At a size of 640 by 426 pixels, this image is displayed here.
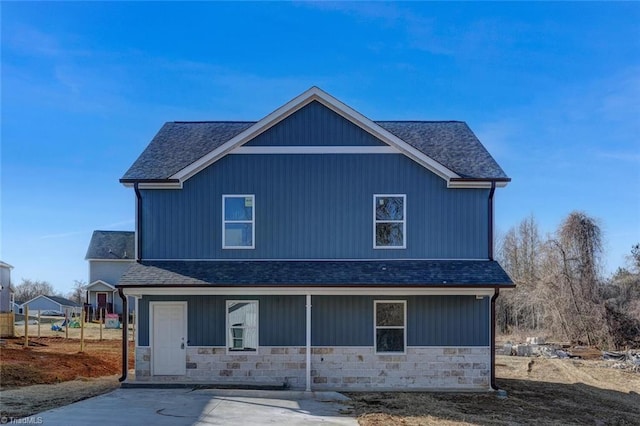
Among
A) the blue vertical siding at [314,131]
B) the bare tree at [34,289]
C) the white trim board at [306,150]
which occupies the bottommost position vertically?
the bare tree at [34,289]

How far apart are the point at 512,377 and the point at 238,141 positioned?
11.7m

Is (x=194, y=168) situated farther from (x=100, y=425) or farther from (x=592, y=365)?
(x=592, y=365)

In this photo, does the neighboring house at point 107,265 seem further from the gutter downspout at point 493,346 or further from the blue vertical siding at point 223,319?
the gutter downspout at point 493,346

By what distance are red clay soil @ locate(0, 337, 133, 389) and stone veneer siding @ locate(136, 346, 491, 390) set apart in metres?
3.69

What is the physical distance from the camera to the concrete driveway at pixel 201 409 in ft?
32.5

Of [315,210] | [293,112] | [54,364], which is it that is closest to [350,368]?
[315,210]

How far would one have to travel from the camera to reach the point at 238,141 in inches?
581

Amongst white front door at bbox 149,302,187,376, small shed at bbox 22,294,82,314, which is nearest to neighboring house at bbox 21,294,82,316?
→ small shed at bbox 22,294,82,314

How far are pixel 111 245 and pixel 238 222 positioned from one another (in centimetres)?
3123

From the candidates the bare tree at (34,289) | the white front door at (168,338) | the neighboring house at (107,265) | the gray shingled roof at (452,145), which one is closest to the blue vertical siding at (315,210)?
the gray shingled roof at (452,145)

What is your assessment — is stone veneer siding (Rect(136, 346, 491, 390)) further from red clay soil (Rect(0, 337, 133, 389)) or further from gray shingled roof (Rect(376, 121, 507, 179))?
gray shingled roof (Rect(376, 121, 507, 179))

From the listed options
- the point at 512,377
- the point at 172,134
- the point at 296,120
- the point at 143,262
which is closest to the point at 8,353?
the point at 143,262

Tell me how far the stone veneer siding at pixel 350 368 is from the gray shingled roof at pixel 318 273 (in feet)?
6.30

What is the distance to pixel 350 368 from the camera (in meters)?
14.0
